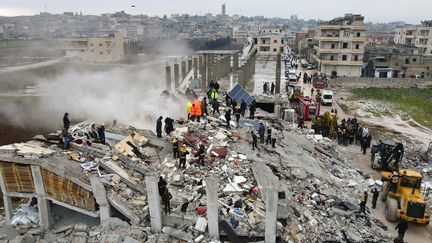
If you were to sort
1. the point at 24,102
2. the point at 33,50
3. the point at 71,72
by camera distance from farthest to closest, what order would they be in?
the point at 33,50 → the point at 71,72 → the point at 24,102

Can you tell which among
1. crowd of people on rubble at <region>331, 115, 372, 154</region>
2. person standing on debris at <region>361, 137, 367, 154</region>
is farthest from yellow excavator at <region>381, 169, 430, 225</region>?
crowd of people on rubble at <region>331, 115, 372, 154</region>

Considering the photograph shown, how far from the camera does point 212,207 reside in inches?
379

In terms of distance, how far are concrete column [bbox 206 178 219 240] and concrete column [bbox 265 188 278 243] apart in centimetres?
133

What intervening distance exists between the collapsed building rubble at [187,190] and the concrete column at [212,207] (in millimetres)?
27

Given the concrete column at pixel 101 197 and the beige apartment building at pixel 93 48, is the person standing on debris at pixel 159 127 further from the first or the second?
the beige apartment building at pixel 93 48

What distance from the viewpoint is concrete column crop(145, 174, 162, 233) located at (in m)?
9.85

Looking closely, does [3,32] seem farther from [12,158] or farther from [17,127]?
[12,158]

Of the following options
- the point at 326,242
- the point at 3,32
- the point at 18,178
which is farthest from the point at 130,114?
the point at 3,32

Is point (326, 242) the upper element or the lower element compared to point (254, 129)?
lower

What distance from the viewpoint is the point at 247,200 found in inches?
433

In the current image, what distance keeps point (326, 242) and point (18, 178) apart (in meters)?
9.74

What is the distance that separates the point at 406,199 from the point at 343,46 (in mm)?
38211

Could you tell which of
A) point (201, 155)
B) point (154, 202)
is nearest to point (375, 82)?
point (201, 155)

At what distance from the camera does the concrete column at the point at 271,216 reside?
915 centimetres
